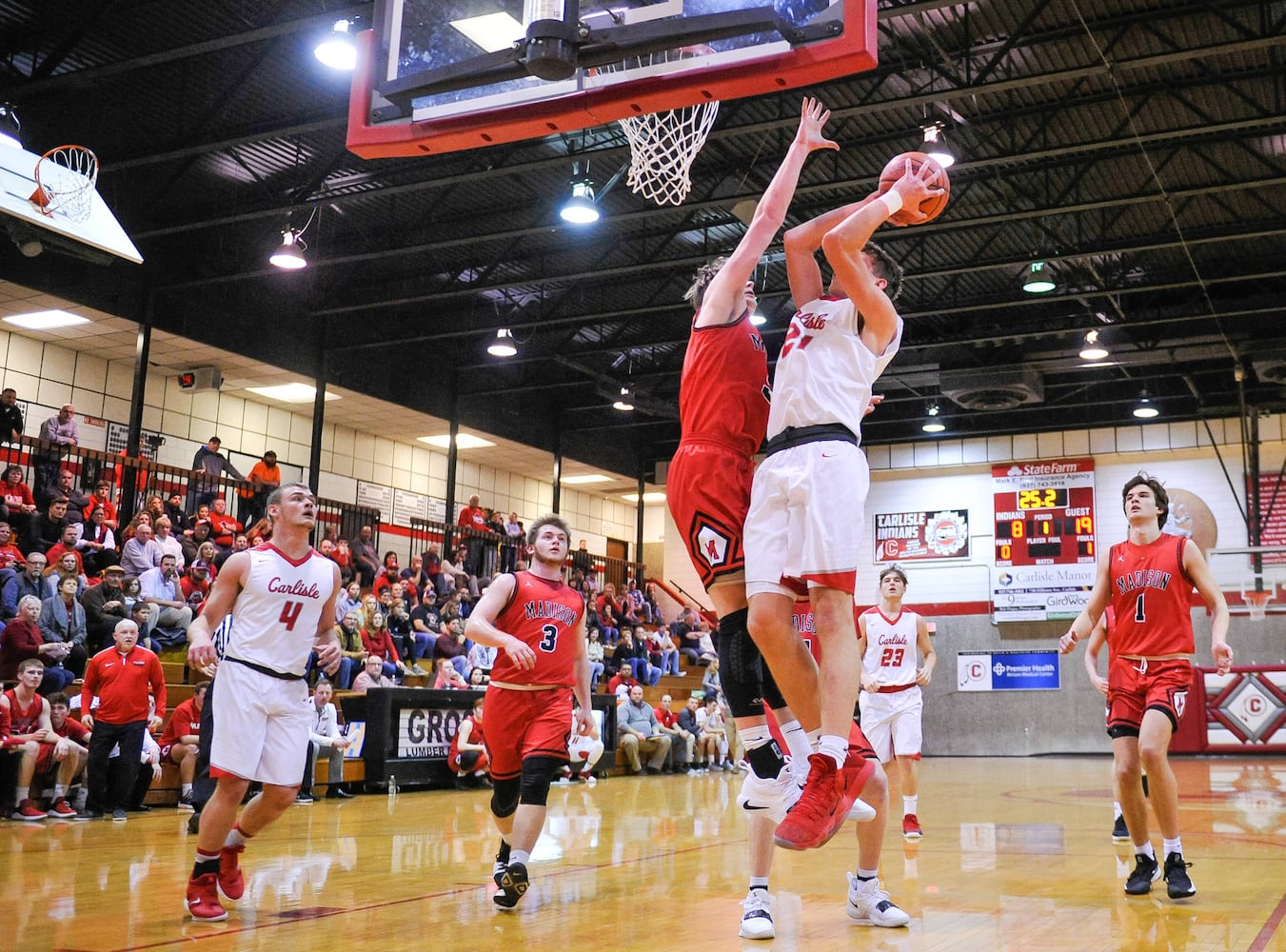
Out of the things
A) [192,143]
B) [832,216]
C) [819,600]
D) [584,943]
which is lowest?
[584,943]

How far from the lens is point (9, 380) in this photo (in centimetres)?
2014

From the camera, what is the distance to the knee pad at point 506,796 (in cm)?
616

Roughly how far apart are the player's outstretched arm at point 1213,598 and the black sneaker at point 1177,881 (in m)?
0.97

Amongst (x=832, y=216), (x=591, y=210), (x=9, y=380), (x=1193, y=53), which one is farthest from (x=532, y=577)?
(x=9, y=380)

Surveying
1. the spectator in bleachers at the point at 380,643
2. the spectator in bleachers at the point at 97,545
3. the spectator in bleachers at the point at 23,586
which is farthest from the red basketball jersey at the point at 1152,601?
the spectator in bleachers at the point at 97,545

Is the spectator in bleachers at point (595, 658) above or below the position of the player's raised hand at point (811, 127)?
below

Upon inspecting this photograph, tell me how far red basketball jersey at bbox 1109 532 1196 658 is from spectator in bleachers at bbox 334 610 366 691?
10.6 metres

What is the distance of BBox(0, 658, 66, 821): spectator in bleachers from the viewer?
34.1 feet

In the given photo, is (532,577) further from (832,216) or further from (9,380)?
(9,380)

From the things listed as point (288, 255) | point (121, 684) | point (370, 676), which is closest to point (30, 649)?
point (121, 684)

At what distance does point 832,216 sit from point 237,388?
20697mm

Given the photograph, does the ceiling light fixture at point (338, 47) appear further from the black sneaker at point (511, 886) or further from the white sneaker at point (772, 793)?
the white sneaker at point (772, 793)

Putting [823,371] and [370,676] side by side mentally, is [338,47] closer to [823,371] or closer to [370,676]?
[370,676]

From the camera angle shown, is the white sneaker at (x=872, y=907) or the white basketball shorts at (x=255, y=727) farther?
the white basketball shorts at (x=255, y=727)
